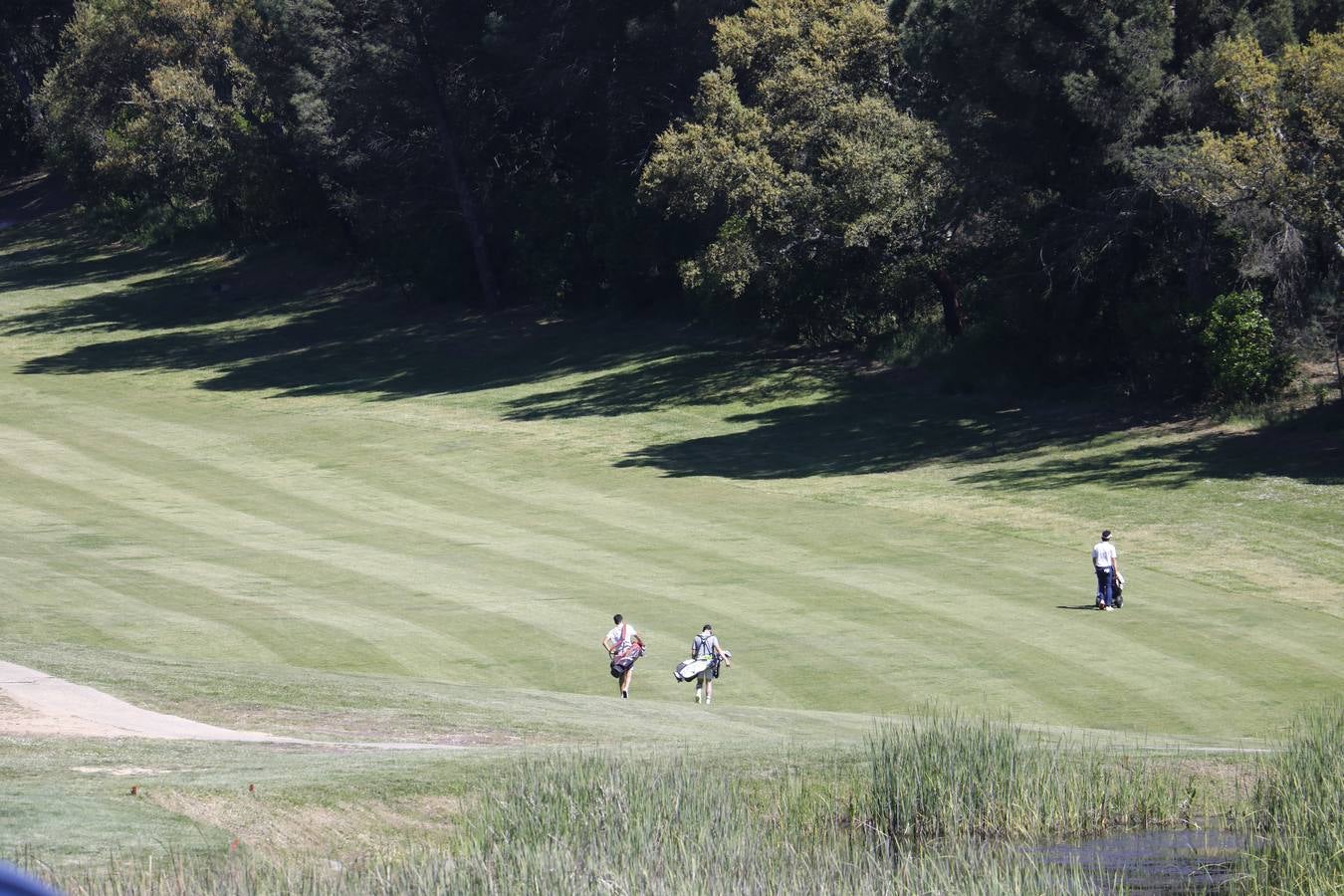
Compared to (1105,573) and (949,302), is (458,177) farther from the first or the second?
(1105,573)

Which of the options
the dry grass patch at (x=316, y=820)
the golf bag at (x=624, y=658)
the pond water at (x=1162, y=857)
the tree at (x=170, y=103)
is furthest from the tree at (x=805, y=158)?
the dry grass patch at (x=316, y=820)

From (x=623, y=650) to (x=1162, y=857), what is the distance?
9.63 m

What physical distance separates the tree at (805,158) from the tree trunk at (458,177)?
14.7 meters

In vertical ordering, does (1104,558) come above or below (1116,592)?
above

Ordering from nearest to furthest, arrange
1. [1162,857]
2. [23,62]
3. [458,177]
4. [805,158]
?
[1162,857] → [805,158] → [458,177] → [23,62]

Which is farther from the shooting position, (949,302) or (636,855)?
(949,302)

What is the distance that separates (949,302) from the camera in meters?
51.7

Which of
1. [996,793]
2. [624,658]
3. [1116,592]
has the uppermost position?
[996,793]

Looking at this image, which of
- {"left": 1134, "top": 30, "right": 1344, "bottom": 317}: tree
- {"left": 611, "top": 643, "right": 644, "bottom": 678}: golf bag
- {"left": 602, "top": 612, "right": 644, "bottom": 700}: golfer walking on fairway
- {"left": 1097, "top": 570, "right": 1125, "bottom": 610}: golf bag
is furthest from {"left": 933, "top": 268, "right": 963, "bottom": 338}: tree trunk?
{"left": 611, "top": 643, "right": 644, "bottom": 678}: golf bag

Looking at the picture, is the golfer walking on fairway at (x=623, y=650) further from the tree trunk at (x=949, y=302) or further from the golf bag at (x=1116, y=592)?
the tree trunk at (x=949, y=302)

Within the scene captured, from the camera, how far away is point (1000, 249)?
47.6m

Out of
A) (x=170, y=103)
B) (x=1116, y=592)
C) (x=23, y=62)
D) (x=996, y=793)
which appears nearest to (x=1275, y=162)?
(x=1116, y=592)

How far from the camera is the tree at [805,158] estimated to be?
47344 mm

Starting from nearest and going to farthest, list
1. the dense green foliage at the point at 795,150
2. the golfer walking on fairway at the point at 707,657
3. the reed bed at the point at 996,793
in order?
the reed bed at the point at 996,793 → the golfer walking on fairway at the point at 707,657 → the dense green foliage at the point at 795,150
